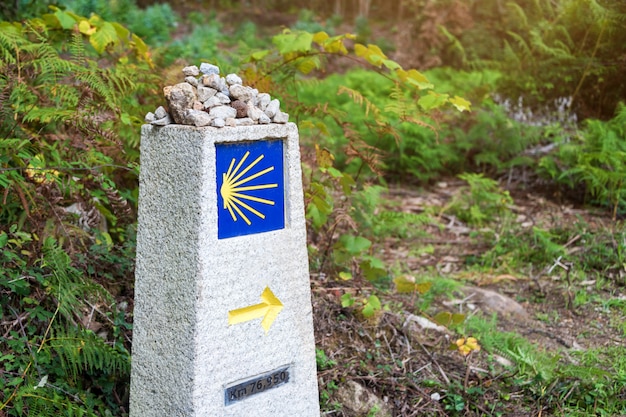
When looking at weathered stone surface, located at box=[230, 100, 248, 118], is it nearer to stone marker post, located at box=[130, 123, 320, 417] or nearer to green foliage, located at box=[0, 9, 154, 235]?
stone marker post, located at box=[130, 123, 320, 417]

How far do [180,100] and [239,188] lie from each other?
0.37 m

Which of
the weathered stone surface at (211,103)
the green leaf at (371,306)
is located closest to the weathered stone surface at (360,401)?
the green leaf at (371,306)

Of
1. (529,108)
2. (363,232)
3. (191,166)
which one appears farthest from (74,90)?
(529,108)

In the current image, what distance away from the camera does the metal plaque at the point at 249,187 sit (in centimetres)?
231

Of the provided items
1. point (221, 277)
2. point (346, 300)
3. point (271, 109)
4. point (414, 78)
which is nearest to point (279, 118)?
point (271, 109)

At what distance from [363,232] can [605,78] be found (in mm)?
3908

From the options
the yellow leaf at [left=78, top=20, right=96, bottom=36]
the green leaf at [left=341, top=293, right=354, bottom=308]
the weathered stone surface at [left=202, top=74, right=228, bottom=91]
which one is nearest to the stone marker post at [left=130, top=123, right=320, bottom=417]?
the weathered stone surface at [left=202, top=74, right=228, bottom=91]

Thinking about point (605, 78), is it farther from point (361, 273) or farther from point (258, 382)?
point (258, 382)

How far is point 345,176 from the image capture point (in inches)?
151

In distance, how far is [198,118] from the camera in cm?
226

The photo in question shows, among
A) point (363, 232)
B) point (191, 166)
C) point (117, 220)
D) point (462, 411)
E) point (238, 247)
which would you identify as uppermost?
point (191, 166)

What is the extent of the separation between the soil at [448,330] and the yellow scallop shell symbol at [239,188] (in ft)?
4.26

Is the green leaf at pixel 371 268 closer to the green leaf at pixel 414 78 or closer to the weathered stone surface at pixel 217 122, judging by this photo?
the green leaf at pixel 414 78

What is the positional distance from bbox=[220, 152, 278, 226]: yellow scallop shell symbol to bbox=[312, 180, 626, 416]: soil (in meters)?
1.30
